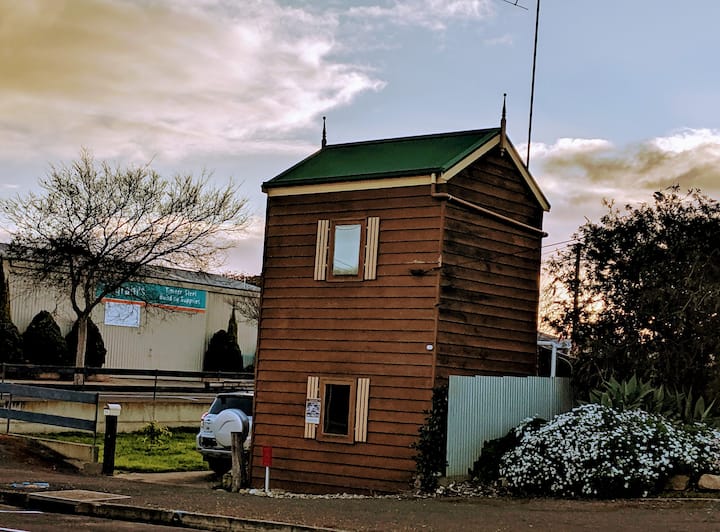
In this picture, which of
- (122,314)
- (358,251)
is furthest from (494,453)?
(122,314)

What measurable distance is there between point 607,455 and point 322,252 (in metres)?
7.07

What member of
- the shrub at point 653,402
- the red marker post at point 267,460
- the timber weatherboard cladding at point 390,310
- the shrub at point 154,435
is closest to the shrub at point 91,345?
the shrub at point 154,435

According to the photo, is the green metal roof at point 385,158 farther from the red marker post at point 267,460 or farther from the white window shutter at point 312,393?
the red marker post at point 267,460

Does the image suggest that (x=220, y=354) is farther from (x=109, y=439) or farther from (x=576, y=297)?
(x=109, y=439)

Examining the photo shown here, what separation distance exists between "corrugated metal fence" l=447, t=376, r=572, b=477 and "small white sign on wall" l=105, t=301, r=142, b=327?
86.4ft

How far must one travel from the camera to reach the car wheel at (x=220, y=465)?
71.8ft

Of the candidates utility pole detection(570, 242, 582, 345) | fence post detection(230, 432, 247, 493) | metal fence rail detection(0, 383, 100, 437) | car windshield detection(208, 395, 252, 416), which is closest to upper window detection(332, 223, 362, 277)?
fence post detection(230, 432, 247, 493)

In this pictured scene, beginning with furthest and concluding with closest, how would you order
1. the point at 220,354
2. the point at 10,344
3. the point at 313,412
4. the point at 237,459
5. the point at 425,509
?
the point at 220,354 < the point at 10,344 < the point at 313,412 < the point at 237,459 < the point at 425,509

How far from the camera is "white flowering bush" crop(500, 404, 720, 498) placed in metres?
16.0

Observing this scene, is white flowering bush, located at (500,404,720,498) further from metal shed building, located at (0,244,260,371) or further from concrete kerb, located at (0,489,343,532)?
metal shed building, located at (0,244,260,371)

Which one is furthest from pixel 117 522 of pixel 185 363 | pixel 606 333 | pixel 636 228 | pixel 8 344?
pixel 185 363

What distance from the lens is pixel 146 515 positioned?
534 inches

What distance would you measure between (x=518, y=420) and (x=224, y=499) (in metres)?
6.78

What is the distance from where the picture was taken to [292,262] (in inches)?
819
